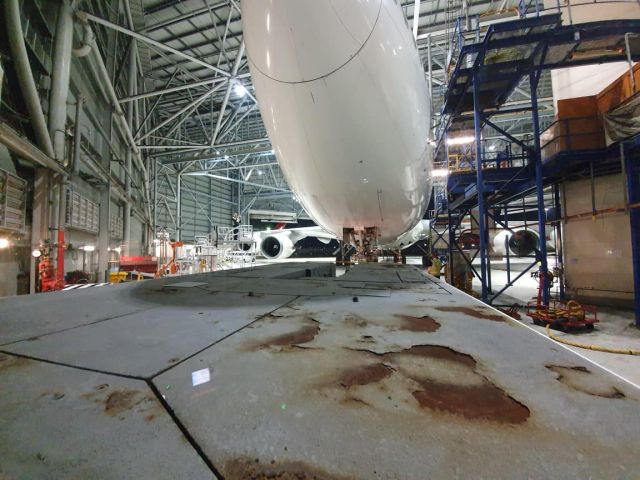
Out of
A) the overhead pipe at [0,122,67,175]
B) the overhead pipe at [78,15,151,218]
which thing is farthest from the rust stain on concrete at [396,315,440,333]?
the overhead pipe at [78,15,151,218]

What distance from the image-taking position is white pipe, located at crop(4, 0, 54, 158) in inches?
173

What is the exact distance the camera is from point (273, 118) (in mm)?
2775

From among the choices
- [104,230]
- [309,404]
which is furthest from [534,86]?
[104,230]

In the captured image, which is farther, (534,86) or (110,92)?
(110,92)

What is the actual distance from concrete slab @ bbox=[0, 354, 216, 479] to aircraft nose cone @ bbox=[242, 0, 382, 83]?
237 cm

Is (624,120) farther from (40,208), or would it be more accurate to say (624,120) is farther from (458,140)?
(40,208)

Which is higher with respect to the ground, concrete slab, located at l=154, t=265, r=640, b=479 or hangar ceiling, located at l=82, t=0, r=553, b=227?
hangar ceiling, located at l=82, t=0, r=553, b=227

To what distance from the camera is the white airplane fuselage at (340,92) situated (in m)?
2.11

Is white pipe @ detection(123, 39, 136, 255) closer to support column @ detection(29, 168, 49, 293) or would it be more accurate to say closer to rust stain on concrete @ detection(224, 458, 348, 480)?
support column @ detection(29, 168, 49, 293)

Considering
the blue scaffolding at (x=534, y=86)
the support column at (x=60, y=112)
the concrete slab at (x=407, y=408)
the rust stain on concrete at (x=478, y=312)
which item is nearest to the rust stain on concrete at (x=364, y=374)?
the concrete slab at (x=407, y=408)

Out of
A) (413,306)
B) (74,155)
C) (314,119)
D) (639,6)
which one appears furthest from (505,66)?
(74,155)

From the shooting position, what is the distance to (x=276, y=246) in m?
13.6

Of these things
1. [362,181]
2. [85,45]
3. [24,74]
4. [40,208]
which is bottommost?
[362,181]

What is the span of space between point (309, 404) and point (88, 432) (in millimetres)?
506
